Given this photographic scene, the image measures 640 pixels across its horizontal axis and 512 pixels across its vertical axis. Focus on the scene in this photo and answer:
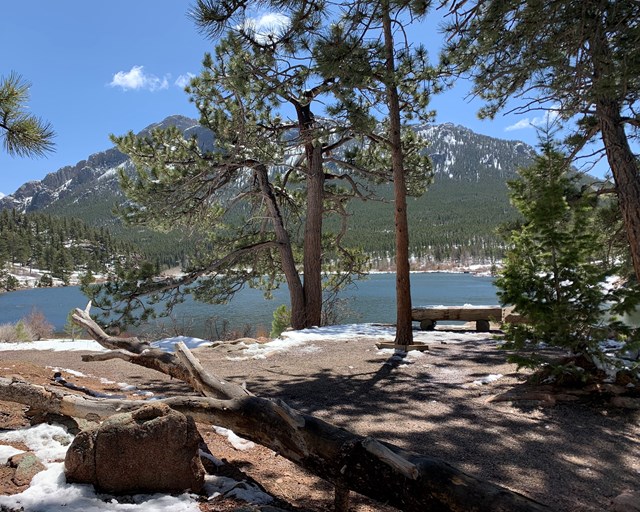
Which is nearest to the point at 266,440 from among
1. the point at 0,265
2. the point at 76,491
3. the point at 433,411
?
the point at 76,491

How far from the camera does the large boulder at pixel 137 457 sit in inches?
91.9

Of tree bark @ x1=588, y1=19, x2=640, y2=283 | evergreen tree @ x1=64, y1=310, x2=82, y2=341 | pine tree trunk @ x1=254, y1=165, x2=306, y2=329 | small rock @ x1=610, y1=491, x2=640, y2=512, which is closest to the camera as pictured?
small rock @ x1=610, y1=491, x2=640, y2=512

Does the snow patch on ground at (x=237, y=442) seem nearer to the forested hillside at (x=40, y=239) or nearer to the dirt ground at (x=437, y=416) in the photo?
the dirt ground at (x=437, y=416)

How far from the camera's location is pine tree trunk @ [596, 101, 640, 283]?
611 cm

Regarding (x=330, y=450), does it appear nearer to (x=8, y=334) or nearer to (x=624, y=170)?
(x=624, y=170)

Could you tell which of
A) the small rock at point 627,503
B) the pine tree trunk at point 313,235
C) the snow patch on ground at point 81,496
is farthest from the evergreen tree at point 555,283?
the pine tree trunk at point 313,235

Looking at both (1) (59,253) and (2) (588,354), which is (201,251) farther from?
(1) (59,253)

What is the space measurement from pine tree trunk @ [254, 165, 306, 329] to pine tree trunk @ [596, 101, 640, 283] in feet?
24.5

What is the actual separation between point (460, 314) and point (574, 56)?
7.35 metres

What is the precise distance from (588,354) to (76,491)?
16.7 ft

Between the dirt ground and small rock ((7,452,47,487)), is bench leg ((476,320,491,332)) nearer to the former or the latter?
the dirt ground

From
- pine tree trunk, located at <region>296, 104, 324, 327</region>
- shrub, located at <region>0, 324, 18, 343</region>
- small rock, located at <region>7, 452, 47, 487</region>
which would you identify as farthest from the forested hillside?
small rock, located at <region>7, 452, 47, 487</region>

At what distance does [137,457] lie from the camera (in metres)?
2.37

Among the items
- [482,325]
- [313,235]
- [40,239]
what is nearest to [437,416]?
[482,325]
